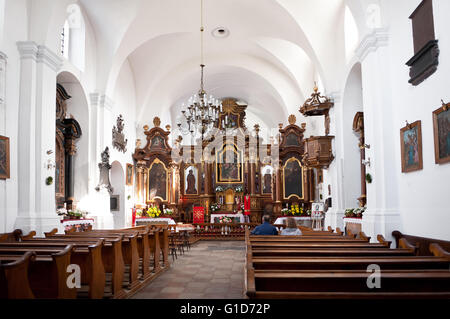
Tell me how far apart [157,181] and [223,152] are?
366 cm

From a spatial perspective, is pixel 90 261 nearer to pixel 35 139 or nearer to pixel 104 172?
pixel 35 139

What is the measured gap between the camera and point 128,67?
49.6ft

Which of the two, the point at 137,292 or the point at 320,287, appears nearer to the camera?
the point at 320,287

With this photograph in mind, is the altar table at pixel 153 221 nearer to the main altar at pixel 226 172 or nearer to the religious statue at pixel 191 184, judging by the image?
the main altar at pixel 226 172

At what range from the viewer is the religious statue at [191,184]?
18.1 m

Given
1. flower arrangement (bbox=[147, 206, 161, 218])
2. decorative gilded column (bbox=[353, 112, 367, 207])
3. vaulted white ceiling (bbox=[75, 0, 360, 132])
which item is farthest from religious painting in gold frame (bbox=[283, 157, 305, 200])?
decorative gilded column (bbox=[353, 112, 367, 207])

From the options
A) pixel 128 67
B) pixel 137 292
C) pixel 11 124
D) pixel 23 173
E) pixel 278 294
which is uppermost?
pixel 128 67

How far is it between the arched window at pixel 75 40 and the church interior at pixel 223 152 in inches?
2.2

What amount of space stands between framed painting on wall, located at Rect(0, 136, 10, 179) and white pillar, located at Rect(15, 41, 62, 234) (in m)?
0.48

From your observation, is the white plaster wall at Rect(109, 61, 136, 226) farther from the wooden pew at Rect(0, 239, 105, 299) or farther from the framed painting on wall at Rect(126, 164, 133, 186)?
the wooden pew at Rect(0, 239, 105, 299)

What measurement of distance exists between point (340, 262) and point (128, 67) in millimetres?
13430

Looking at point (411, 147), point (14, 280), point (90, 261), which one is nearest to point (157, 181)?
point (411, 147)
